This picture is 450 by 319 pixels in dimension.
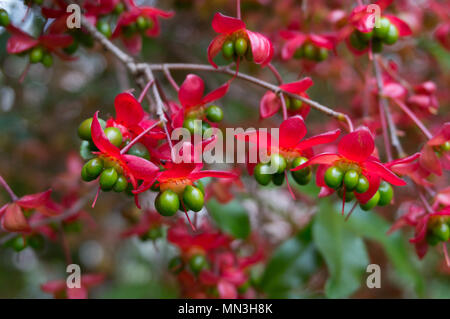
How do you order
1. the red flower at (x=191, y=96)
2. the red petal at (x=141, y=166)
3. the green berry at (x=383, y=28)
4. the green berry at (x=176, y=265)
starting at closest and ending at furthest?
1. the red petal at (x=141, y=166)
2. the red flower at (x=191, y=96)
3. the green berry at (x=383, y=28)
4. the green berry at (x=176, y=265)

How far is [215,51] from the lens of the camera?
2.08 ft

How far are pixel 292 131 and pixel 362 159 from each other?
102mm

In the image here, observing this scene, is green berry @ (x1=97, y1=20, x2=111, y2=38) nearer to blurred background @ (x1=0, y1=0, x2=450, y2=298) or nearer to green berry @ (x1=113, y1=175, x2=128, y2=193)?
blurred background @ (x1=0, y1=0, x2=450, y2=298)

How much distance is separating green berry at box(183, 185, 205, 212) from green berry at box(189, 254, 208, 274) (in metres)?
0.29

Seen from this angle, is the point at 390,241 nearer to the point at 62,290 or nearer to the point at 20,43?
the point at 62,290

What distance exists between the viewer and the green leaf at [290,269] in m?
0.87

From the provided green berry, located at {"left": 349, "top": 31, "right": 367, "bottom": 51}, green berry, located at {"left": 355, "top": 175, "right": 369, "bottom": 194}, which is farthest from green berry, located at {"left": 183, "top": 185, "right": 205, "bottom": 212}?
green berry, located at {"left": 349, "top": 31, "right": 367, "bottom": 51}

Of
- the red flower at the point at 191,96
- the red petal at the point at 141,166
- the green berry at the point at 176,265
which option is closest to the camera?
the red petal at the point at 141,166

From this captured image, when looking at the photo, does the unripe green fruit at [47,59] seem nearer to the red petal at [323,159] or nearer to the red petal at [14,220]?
the red petal at [14,220]

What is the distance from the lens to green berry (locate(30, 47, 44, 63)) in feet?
2.36

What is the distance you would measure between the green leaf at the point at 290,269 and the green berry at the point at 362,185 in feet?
1.20

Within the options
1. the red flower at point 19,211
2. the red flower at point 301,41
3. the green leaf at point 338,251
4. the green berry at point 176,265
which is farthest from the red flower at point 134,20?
the green leaf at point 338,251

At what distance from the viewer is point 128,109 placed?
55cm

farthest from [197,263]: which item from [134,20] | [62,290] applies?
[134,20]
